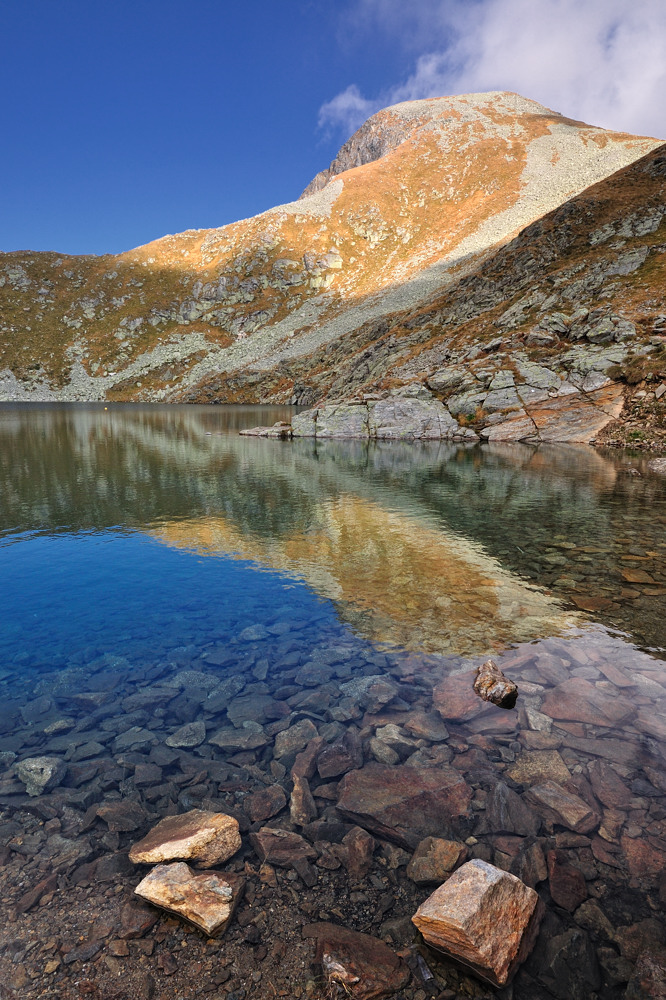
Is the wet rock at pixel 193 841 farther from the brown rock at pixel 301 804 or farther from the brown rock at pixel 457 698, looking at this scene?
the brown rock at pixel 457 698

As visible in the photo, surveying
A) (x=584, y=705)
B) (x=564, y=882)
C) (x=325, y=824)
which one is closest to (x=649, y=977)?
(x=564, y=882)

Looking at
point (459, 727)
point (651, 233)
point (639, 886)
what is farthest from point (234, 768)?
point (651, 233)

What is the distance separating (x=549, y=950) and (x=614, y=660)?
23.0 ft

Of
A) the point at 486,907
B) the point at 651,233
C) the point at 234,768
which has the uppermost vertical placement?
the point at 651,233

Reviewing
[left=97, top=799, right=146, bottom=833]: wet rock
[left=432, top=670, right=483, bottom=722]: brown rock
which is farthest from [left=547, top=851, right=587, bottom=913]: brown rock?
[left=97, top=799, right=146, bottom=833]: wet rock

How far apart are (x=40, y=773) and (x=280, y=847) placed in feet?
13.6

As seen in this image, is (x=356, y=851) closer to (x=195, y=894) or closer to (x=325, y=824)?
(x=325, y=824)

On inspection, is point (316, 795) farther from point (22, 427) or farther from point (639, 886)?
point (22, 427)

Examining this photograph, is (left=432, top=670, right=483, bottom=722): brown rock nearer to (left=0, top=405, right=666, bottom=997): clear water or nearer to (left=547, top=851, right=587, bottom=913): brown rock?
(left=0, top=405, right=666, bottom=997): clear water

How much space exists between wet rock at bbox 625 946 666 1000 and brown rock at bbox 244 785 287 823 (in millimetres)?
4276

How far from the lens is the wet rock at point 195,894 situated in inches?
200

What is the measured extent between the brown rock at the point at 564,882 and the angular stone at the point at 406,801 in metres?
1.09

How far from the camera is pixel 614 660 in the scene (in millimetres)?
10523

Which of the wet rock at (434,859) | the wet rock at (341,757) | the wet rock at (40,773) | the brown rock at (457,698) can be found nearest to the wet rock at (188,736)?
the wet rock at (40,773)
